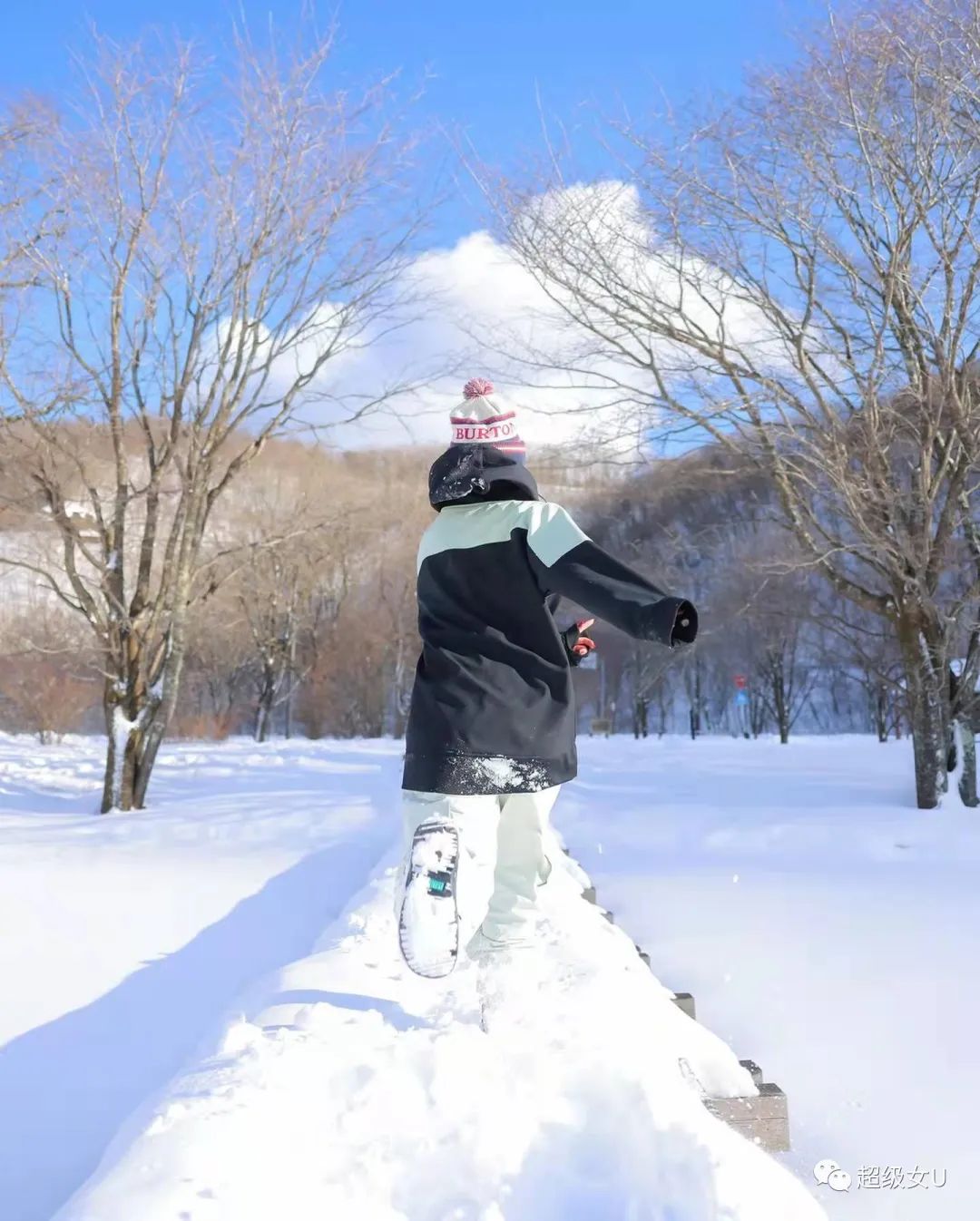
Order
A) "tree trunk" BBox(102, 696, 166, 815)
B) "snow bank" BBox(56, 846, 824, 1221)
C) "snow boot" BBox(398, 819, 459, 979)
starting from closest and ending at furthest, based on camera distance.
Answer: "snow bank" BBox(56, 846, 824, 1221) < "snow boot" BBox(398, 819, 459, 979) < "tree trunk" BBox(102, 696, 166, 815)

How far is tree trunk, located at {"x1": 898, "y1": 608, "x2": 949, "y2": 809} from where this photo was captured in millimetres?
8461

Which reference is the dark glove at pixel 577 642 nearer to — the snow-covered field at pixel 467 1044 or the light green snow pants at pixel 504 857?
the light green snow pants at pixel 504 857

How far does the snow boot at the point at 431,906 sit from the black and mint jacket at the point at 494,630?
14 centimetres

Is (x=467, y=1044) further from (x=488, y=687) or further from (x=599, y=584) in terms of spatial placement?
(x=599, y=584)

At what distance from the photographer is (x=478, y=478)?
8.82 ft

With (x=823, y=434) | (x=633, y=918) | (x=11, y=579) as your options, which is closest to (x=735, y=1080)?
(x=633, y=918)

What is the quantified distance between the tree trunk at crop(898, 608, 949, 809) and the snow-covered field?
2364 mm

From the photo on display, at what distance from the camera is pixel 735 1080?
216 centimetres

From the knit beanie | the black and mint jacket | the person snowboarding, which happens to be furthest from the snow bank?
the knit beanie

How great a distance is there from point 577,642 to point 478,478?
56 cm

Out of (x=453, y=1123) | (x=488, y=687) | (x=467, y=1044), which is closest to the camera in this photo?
(x=453, y=1123)

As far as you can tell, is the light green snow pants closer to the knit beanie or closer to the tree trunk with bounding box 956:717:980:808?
the knit beanie

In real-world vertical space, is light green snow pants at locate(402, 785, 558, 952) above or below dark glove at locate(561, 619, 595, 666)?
below

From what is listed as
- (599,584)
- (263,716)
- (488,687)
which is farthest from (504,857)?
(263,716)
